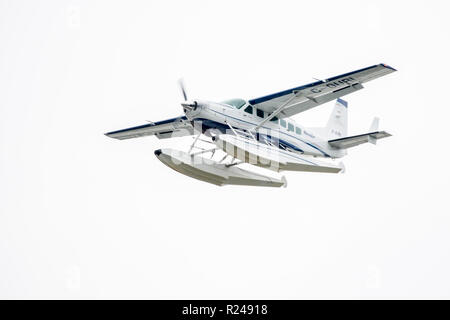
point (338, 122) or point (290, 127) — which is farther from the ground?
point (338, 122)

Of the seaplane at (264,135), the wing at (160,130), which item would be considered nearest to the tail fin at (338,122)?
the seaplane at (264,135)

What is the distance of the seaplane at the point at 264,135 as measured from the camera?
1792 cm

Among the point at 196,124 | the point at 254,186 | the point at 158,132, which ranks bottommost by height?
the point at 254,186

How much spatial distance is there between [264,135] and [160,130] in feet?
14.2

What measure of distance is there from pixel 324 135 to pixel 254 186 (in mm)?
3325

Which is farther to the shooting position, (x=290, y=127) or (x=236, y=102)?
(x=290, y=127)

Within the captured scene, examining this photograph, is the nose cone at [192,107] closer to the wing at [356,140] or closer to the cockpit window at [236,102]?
the cockpit window at [236,102]

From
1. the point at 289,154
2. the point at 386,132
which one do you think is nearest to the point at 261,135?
the point at 289,154

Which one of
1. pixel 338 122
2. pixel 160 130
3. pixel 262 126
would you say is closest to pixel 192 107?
pixel 262 126

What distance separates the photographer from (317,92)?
61.1 ft

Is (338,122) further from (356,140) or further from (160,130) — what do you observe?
(160,130)

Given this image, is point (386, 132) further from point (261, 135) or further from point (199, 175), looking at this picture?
point (199, 175)

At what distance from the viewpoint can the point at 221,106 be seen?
18.5m

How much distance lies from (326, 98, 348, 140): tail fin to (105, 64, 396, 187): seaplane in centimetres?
54
